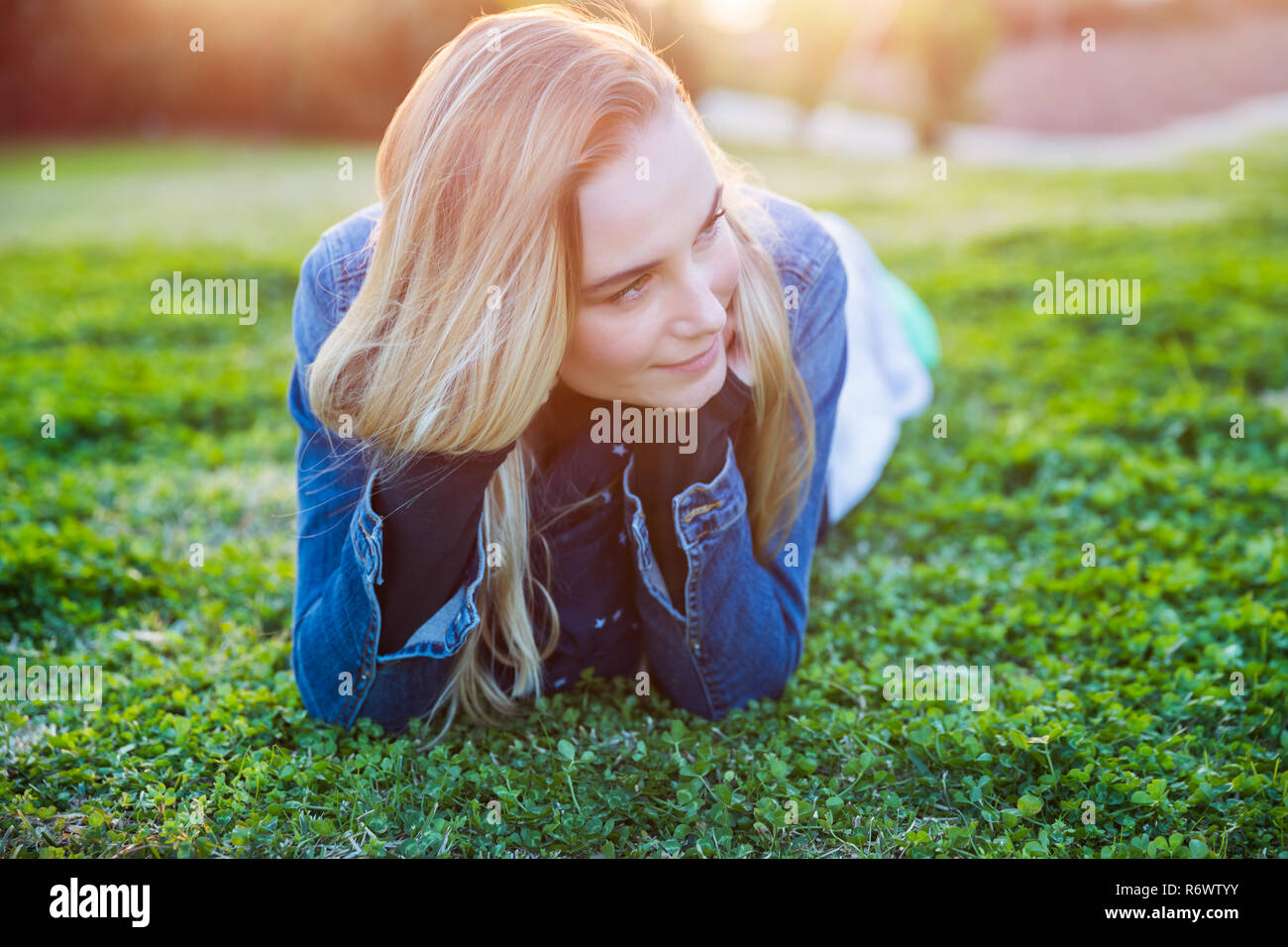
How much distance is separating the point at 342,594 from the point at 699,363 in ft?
3.21

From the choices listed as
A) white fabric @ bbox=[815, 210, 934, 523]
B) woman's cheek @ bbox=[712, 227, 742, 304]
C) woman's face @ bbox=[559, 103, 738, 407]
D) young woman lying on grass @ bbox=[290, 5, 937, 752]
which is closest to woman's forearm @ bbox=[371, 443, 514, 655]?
young woman lying on grass @ bbox=[290, 5, 937, 752]

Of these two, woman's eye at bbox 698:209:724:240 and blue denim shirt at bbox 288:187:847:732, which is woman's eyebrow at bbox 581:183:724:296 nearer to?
woman's eye at bbox 698:209:724:240

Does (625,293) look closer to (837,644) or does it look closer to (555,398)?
(555,398)

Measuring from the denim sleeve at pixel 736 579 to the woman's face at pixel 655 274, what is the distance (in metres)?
0.30

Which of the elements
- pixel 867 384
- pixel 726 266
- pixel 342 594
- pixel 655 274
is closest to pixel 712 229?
pixel 726 266

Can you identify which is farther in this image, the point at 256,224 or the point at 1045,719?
the point at 256,224

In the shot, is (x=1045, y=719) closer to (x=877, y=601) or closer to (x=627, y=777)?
(x=877, y=601)

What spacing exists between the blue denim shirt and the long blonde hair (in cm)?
28

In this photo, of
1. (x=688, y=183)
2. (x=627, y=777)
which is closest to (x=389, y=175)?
(x=688, y=183)

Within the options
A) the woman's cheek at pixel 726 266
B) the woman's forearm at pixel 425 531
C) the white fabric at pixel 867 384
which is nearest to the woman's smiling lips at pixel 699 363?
the woman's cheek at pixel 726 266

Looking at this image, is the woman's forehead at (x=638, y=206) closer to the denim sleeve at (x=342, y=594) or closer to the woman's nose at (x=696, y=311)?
the woman's nose at (x=696, y=311)

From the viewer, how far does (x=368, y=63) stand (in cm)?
1936

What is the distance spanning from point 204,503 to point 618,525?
2.19m

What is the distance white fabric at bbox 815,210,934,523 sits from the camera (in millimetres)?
3695
